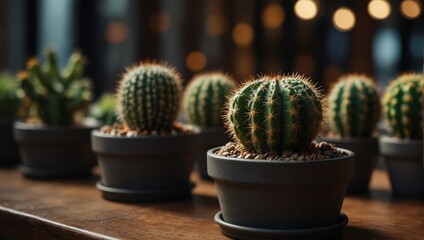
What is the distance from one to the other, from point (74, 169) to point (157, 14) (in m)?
1.33

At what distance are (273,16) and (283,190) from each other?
1.63m

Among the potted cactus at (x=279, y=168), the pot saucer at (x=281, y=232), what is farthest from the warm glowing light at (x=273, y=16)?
the pot saucer at (x=281, y=232)

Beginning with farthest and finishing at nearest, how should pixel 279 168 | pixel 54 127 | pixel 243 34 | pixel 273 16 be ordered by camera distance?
1. pixel 243 34
2. pixel 273 16
3. pixel 54 127
4. pixel 279 168

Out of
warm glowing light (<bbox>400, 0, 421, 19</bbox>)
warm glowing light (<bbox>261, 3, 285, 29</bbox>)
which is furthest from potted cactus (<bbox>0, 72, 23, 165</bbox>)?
warm glowing light (<bbox>400, 0, 421, 19</bbox>)

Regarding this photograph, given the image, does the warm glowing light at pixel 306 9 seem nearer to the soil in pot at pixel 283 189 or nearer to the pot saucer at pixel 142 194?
the pot saucer at pixel 142 194

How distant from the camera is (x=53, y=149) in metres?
1.83

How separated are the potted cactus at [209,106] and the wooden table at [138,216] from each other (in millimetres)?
138

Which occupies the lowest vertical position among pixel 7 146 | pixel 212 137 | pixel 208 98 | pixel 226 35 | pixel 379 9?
pixel 7 146

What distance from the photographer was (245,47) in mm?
2713

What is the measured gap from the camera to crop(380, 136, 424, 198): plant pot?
4.91ft

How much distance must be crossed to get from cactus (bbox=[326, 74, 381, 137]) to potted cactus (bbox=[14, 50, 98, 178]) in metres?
0.72

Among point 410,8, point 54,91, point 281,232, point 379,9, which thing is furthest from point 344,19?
point 281,232

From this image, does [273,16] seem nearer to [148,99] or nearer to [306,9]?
[306,9]

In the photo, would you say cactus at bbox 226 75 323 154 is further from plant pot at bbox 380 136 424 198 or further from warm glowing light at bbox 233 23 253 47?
warm glowing light at bbox 233 23 253 47
